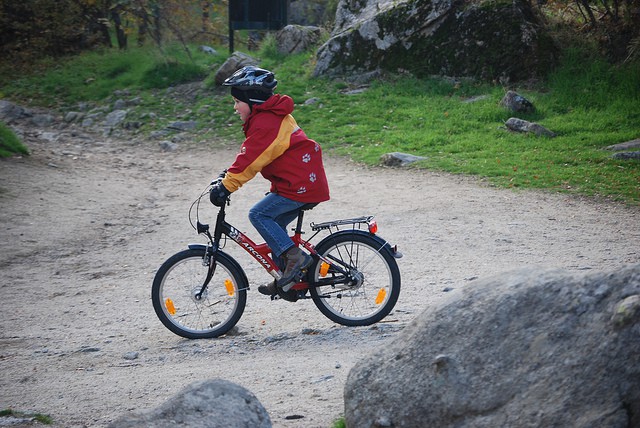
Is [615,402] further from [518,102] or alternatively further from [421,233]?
[518,102]

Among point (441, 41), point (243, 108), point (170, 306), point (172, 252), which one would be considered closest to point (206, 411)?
point (170, 306)

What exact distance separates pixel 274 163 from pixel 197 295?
1193 millimetres

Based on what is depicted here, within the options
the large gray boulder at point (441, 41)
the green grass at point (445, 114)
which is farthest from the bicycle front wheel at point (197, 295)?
the large gray boulder at point (441, 41)

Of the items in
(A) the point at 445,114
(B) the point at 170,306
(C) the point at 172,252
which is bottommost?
(C) the point at 172,252

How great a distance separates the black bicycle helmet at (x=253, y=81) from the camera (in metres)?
5.56

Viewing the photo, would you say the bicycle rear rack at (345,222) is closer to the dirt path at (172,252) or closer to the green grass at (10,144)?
the dirt path at (172,252)

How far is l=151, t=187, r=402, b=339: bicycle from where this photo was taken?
19.0ft

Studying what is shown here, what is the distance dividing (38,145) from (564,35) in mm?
9994

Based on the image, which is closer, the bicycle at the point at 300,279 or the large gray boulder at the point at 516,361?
the large gray boulder at the point at 516,361

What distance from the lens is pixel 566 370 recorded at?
300 cm

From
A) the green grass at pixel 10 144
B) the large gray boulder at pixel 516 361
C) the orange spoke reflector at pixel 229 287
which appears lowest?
the green grass at pixel 10 144

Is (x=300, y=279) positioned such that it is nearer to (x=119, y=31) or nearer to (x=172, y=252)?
(x=172, y=252)

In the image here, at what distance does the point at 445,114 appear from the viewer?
13703 millimetres

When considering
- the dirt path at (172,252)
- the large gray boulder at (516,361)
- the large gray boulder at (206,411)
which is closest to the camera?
the large gray boulder at (516,361)
